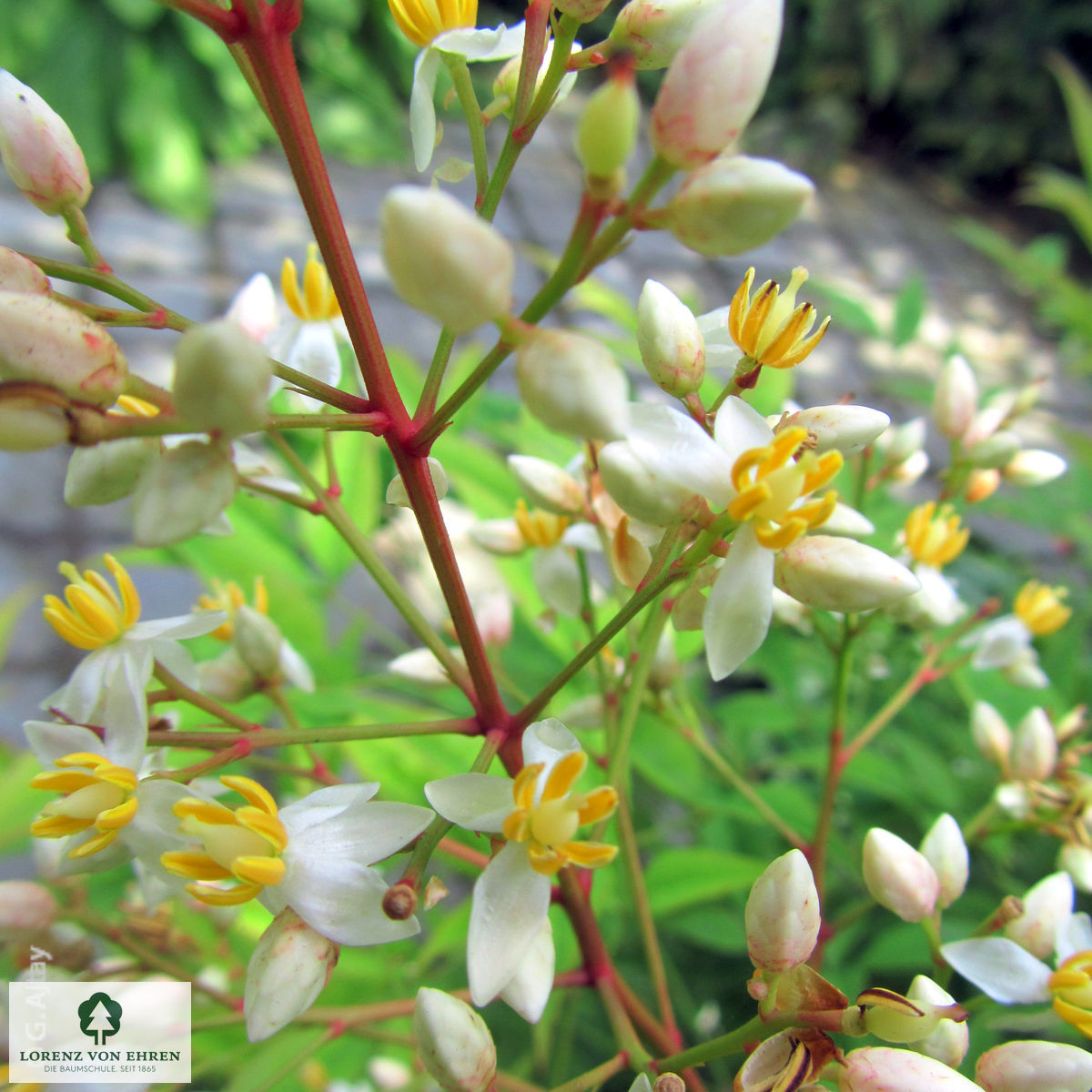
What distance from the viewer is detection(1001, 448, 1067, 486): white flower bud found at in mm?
679

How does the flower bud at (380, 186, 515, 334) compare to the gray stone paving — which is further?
the gray stone paving

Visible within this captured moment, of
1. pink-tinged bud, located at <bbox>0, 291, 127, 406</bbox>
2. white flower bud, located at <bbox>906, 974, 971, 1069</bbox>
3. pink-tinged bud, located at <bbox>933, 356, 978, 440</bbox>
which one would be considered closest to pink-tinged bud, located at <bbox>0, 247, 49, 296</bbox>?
pink-tinged bud, located at <bbox>0, 291, 127, 406</bbox>

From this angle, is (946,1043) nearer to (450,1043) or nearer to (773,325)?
(450,1043)

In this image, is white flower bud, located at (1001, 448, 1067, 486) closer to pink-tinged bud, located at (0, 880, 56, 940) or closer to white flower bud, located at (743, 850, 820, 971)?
white flower bud, located at (743, 850, 820, 971)

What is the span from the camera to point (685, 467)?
1.17ft

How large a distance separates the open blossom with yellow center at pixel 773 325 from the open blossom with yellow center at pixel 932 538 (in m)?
0.26

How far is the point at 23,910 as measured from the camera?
19.5 inches

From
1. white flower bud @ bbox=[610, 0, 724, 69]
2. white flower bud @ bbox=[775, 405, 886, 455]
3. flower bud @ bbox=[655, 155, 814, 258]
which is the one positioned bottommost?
white flower bud @ bbox=[775, 405, 886, 455]

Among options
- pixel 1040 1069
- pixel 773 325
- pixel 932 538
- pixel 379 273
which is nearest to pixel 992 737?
pixel 932 538

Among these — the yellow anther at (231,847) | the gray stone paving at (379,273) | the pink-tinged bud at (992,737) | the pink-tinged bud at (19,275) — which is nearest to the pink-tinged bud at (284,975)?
the yellow anther at (231,847)

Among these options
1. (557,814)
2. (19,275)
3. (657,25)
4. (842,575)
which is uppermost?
(657,25)

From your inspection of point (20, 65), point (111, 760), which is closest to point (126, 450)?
point (111, 760)

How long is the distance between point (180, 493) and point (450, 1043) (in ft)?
0.84

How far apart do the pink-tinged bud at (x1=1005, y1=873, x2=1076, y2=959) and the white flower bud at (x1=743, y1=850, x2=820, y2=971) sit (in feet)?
0.59
